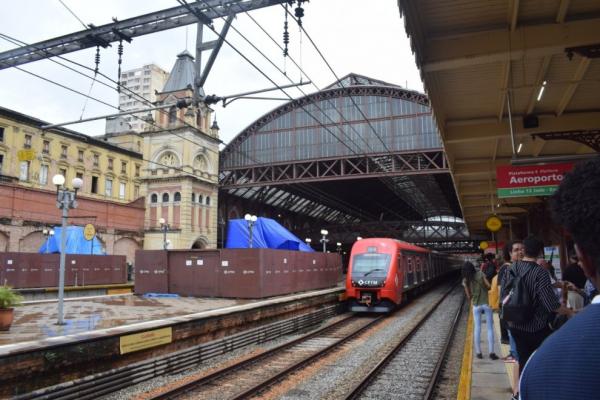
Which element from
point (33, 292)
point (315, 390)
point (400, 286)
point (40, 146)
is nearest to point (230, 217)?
point (40, 146)

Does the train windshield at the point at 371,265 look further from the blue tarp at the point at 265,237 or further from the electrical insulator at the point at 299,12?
the electrical insulator at the point at 299,12

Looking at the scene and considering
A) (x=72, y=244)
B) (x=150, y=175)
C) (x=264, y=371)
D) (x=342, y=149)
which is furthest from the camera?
(x=150, y=175)

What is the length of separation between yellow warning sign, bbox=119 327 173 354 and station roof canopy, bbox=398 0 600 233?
7013 mm

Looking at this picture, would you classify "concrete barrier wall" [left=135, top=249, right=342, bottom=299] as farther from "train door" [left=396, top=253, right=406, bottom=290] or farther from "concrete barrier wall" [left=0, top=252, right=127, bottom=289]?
"concrete barrier wall" [left=0, top=252, right=127, bottom=289]

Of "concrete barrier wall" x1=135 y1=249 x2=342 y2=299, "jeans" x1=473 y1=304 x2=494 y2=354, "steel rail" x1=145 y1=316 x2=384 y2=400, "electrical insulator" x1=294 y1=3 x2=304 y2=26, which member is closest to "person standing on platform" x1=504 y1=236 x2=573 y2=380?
"jeans" x1=473 y1=304 x2=494 y2=354

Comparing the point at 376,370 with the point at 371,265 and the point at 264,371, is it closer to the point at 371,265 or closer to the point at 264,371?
the point at 264,371

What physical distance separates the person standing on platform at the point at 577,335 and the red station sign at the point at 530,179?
7.80 meters

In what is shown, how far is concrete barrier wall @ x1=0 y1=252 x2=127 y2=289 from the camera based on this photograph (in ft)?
66.5

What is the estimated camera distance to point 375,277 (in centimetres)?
1784

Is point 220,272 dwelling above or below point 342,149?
below

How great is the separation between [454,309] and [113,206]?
93.2 feet

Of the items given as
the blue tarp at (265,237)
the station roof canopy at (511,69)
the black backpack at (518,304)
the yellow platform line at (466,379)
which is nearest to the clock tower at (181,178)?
the blue tarp at (265,237)

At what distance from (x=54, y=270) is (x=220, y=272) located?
1010 cm

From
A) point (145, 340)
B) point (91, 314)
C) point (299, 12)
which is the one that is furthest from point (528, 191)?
point (91, 314)
